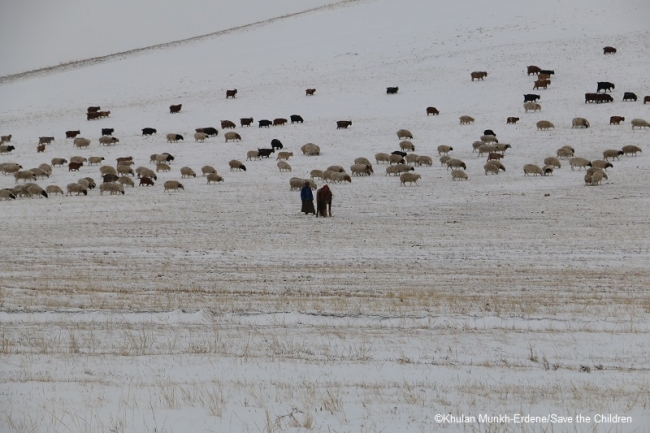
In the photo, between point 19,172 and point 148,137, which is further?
point 148,137

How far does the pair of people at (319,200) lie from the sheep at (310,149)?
17818 mm

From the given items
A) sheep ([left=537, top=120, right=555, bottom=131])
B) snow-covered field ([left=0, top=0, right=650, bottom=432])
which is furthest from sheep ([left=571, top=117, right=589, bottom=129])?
sheep ([left=537, top=120, right=555, bottom=131])

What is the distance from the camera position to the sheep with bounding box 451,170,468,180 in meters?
38.7

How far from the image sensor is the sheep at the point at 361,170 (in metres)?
41.2

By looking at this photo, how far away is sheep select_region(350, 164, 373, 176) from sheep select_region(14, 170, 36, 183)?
1994 cm

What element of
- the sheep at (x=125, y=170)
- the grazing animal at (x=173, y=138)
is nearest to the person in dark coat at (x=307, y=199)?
the sheep at (x=125, y=170)

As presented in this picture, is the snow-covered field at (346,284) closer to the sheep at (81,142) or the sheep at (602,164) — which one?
the sheep at (602,164)

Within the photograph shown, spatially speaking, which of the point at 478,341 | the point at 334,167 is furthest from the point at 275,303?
the point at 334,167

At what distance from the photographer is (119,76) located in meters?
86.2

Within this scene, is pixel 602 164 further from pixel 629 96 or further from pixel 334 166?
pixel 629 96

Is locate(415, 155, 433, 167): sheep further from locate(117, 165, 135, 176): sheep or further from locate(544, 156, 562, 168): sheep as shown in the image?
locate(117, 165, 135, 176): sheep

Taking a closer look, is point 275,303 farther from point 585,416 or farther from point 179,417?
point 585,416

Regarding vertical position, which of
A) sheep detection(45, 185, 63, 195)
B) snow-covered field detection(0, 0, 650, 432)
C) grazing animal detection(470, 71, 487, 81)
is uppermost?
grazing animal detection(470, 71, 487, 81)

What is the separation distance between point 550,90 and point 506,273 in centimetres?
4610
